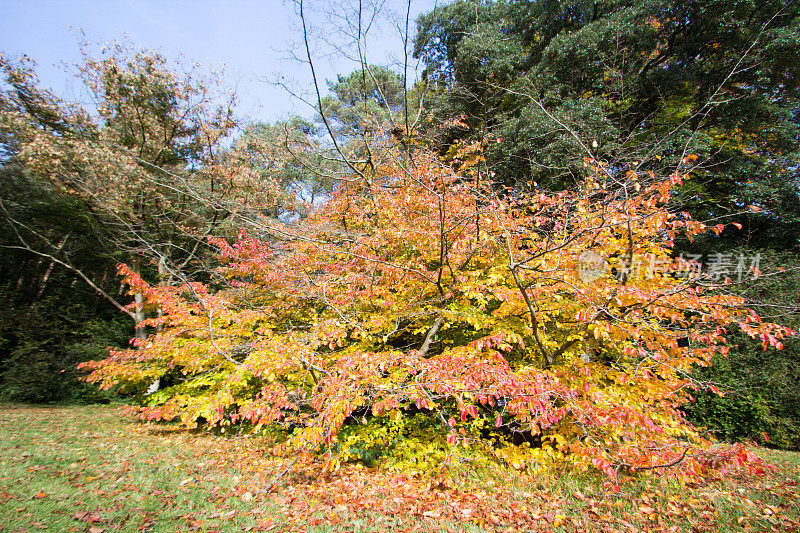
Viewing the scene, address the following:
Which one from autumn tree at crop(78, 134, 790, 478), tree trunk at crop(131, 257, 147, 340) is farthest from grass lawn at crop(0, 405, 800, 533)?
tree trunk at crop(131, 257, 147, 340)

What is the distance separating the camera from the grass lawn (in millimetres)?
3373

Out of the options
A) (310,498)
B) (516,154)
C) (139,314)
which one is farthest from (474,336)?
(139,314)

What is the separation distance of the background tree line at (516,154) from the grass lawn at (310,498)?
4930 mm

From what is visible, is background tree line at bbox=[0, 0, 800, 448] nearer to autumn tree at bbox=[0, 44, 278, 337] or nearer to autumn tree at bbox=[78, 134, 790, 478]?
autumn tree at bbox=[0, 44, 278, 337]

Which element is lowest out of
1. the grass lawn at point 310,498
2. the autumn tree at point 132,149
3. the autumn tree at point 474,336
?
the grass lawn at point 310,498

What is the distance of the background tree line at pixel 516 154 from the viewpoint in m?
8.70

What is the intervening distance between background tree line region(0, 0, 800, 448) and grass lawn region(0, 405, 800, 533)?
4.93 metres

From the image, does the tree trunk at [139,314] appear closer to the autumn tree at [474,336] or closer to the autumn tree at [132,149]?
the autumn tree at [132,149]

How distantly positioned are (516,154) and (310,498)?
11187mm

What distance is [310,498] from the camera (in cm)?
424

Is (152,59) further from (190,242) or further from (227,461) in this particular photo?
(227,461)

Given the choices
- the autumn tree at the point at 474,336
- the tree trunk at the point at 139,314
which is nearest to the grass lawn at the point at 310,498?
the autumn tree at the point at 474,336

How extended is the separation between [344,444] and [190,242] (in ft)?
34.0

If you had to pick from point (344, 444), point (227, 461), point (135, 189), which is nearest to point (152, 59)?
point (135, 189)
